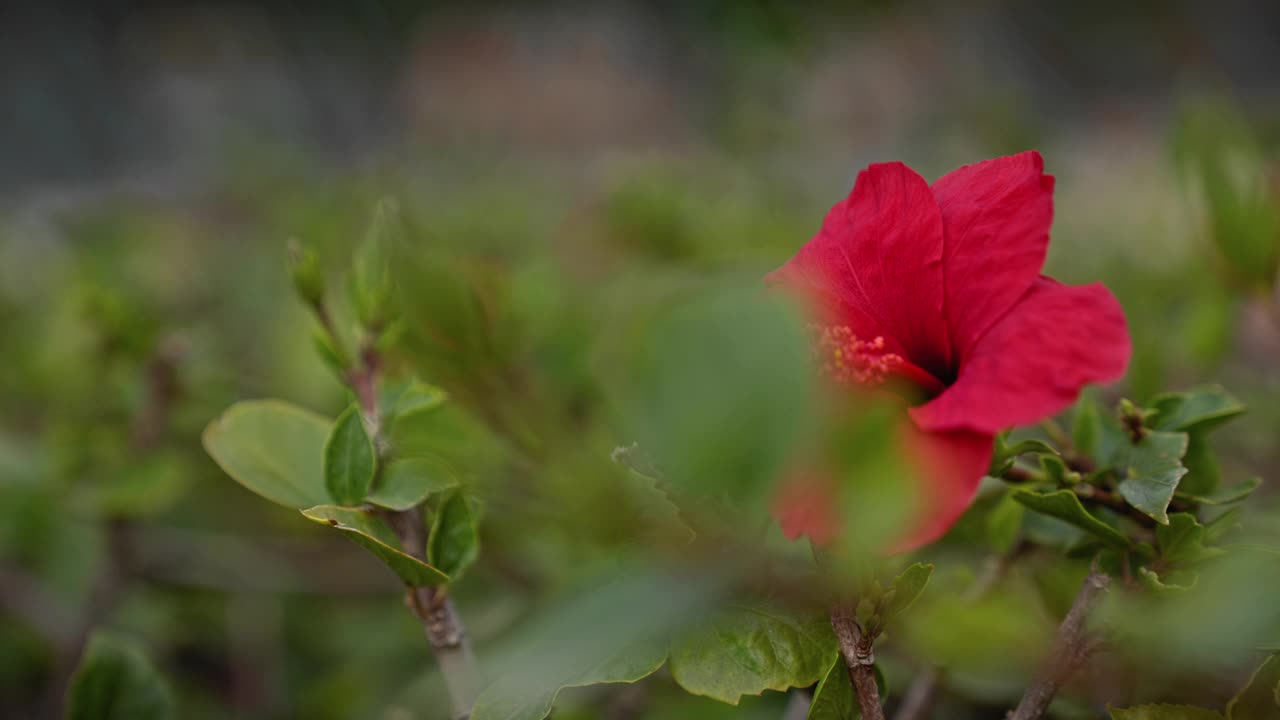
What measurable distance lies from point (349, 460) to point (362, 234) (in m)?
1.29

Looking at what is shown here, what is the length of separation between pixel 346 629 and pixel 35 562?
0.46 metres

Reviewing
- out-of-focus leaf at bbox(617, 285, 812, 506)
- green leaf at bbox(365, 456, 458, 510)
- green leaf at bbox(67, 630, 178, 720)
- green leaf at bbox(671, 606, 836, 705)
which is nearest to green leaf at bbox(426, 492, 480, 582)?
green leaf at bbox(365, 456, 458, 510)

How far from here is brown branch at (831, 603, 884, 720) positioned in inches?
18.1

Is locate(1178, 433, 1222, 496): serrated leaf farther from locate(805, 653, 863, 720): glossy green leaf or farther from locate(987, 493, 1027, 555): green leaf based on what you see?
locate(805, 653, 863, 720): glossy green leaf

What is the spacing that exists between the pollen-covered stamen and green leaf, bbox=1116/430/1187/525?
0.14 meters

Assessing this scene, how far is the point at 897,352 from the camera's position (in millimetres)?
542

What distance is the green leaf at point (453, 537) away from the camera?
0.52m

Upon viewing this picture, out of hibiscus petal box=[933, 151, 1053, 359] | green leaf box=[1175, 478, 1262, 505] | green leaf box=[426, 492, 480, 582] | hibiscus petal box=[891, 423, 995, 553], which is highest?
hibiscus petal box=[933, 151, 1053, 359]

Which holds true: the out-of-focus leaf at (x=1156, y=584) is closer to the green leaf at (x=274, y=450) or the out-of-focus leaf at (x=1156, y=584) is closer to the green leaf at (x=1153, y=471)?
the green leaf at (x=1153, y=471)

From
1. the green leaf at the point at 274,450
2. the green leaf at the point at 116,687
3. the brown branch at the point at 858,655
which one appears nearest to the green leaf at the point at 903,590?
the brown branch at the point at 858,655

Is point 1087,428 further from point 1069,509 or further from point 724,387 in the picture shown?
point 724,387

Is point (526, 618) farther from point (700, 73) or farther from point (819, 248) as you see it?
point (700, 73)

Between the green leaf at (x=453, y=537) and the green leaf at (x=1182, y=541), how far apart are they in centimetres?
37

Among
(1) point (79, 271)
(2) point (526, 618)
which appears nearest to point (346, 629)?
(2) point (526, 618)
